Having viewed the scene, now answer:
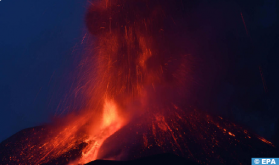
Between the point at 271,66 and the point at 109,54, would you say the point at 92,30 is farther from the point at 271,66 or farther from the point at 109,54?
the point at 271,66

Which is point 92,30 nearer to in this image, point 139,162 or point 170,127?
point 170,127

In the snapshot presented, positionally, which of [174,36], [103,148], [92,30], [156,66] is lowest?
[103,148]

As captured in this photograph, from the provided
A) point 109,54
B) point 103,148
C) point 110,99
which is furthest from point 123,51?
point 103,148

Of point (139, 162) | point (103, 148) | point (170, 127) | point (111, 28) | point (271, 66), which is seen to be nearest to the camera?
point (139, 162)

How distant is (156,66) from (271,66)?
557 centimetres

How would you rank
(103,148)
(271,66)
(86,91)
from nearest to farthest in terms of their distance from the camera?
(103,148)
(271,66)
(86,91)

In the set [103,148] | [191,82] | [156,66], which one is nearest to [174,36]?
[156,66]

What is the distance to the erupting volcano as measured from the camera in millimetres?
4875

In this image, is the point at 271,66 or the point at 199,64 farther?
the point at 199,64

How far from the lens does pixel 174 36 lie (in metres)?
8.31

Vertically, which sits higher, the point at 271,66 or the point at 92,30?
the point at 92,30

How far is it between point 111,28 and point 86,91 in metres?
3.89

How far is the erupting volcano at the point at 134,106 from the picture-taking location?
16.0 ft

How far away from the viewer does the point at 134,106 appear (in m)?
7.96
